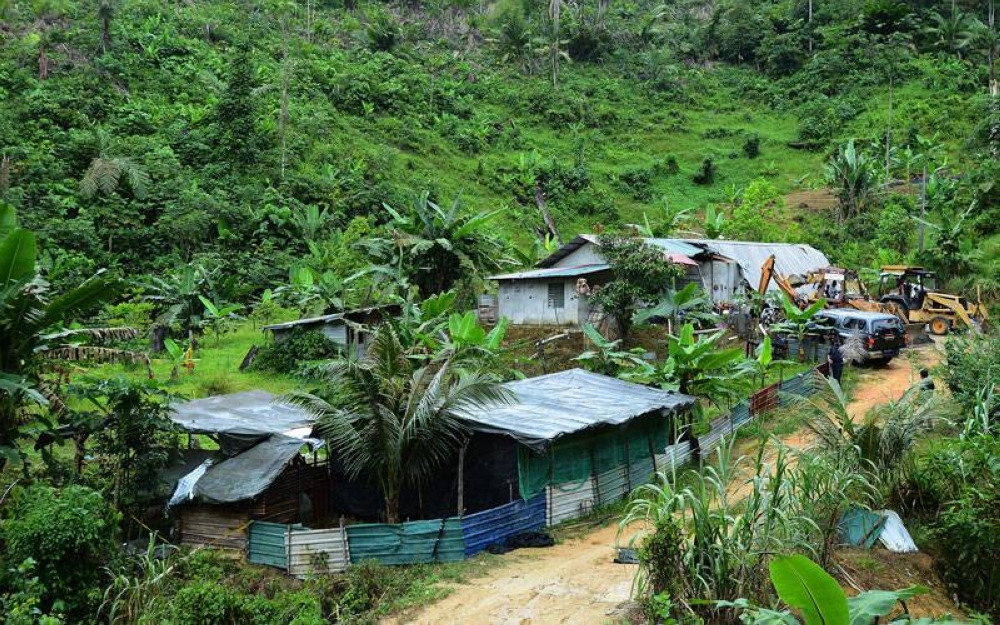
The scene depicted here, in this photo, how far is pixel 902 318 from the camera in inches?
973

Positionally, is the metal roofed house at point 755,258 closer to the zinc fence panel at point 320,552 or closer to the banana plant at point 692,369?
the banana plant at point 692,369

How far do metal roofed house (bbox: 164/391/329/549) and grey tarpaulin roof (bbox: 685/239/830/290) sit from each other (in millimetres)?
17497

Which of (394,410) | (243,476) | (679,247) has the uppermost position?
(679,247)

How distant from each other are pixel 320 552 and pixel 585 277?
14633 millimetres

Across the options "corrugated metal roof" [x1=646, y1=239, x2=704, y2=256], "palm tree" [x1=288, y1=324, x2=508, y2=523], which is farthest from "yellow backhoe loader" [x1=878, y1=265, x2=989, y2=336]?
"palm tree" [x1=288, y1=324, x2=508, y2=523]

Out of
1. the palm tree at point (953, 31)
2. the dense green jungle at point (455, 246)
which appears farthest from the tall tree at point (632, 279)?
the palm tree at point (953, 31)

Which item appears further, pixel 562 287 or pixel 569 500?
pixel 562 287

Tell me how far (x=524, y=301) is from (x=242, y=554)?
577 inches

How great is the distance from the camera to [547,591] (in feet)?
31.1

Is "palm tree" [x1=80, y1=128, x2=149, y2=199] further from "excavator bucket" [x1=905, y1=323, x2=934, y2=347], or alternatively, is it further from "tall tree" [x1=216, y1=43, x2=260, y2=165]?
"excavator bucket" [x1=905, y1=323, x2=934, y2=347]

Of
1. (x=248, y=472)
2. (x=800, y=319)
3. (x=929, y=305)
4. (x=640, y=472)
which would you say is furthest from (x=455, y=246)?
(x=929, y=305)

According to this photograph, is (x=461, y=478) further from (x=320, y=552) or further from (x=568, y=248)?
(x=568, y=248)

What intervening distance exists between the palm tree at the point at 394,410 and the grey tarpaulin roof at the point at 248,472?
650 millimetres

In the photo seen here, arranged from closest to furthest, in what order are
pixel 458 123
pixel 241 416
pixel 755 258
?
pixel 241 416, pixel 755 258, pixel 458 123
